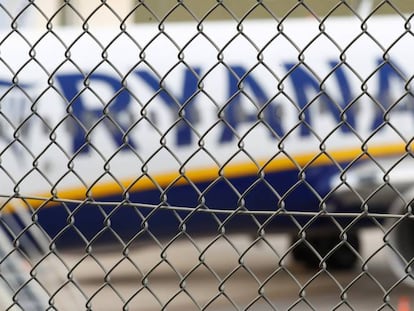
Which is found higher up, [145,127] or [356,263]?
[145,127]

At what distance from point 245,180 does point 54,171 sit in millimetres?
1517

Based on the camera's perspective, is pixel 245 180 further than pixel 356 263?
No

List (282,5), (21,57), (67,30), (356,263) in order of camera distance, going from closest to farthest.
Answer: (282,5) < (21,57) < (67,30) < (356,263)

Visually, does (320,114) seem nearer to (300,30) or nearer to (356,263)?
(300,30)

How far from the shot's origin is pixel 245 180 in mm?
9789

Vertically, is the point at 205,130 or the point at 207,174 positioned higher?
the point at 205,130

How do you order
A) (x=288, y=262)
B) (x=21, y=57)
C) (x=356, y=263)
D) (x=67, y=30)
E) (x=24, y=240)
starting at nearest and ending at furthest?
(x=24, y=240), (x=21, y=57), (x=67, y=30), (x=356, y=263), (x=288, y=262)

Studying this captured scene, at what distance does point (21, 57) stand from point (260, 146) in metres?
2.03

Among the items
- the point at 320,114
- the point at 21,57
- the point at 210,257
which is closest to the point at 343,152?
the point at 320,114

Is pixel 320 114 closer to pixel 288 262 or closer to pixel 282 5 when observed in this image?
pixel 288 262

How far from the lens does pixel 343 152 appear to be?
32.7 feet

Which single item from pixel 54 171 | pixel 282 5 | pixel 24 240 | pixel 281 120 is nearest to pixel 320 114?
pixel 281 120

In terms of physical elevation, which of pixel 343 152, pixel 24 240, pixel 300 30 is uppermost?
pixel 300 30

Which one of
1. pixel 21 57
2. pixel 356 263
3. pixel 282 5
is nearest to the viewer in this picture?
pixel 282 5
